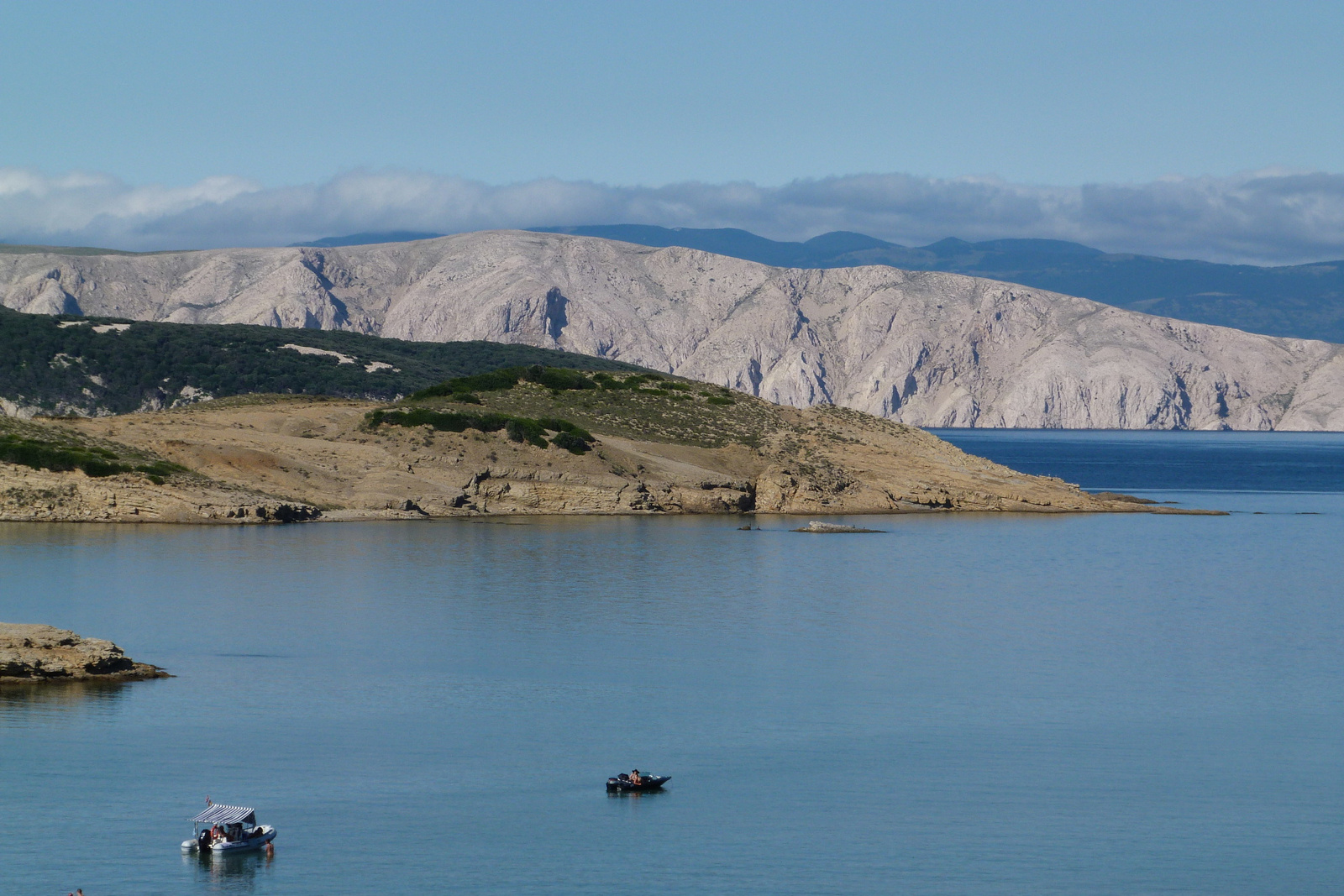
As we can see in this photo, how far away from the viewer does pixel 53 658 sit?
36750 millimetres

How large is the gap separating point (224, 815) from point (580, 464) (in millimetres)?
68335

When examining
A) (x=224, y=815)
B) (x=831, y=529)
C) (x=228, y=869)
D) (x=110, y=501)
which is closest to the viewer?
(x=228, y=869)

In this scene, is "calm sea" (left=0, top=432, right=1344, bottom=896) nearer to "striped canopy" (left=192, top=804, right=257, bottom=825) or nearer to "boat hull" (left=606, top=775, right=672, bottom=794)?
"boat hull" (left=606, top=775, right=672, bottom=794)

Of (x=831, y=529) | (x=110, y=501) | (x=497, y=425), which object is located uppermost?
(x=497, y=425)

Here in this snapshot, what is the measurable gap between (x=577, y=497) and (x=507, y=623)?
44050 mm

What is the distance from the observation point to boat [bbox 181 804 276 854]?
24531 mm

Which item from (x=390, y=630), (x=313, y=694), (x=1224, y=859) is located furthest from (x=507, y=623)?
(x=1224, y=859)

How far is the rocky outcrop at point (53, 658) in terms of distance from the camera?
36.7 meters

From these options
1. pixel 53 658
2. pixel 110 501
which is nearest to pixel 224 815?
pixel 53 658

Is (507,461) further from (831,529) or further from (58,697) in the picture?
(58,697)

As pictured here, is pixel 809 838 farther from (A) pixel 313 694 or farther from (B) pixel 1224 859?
(A) pixel 313 694

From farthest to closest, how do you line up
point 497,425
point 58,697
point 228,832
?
point 497,425
point 58,697
point 228,832

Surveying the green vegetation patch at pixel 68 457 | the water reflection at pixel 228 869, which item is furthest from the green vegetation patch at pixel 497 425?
the water reflection at pixel 228 869

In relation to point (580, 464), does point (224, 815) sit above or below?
below
